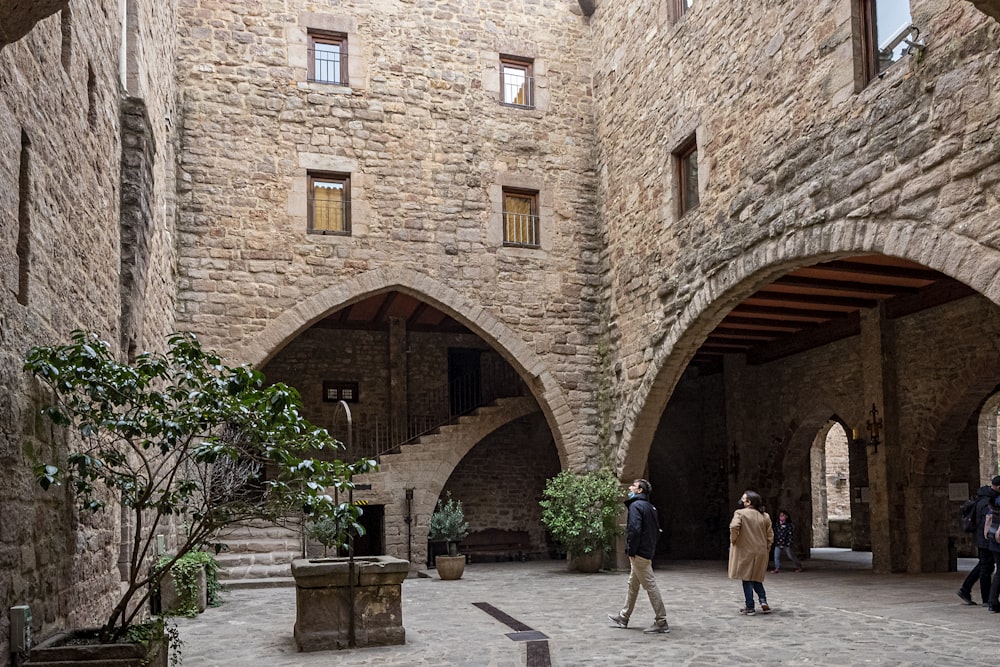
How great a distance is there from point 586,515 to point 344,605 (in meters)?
5.75

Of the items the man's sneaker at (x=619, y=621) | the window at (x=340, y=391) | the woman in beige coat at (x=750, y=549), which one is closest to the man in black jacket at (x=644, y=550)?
the man's sneaker at (x=619, y=621)

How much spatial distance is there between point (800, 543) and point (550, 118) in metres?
7.67

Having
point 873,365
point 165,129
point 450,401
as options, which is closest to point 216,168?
point 165,129

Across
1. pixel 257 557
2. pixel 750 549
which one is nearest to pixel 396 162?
pixel 257 557

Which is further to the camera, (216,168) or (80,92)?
(216,168)

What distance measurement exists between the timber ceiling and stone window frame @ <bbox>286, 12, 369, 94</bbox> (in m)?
2.95

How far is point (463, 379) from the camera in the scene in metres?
17.2

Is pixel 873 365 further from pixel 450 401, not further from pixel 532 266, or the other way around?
pixel 450 401

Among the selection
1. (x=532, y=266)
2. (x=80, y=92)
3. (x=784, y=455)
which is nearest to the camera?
(x=80, y=92)

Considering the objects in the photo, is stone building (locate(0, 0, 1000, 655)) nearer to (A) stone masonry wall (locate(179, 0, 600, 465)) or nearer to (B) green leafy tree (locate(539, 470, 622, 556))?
(A) stone masonry wall (locate(179, 0, 600, 465))

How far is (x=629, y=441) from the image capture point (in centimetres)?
1204

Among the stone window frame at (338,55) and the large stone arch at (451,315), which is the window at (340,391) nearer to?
the large stone arch at (451,315)

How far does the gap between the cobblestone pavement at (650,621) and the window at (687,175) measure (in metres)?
4.36

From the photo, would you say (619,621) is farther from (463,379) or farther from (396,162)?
(463,379)
